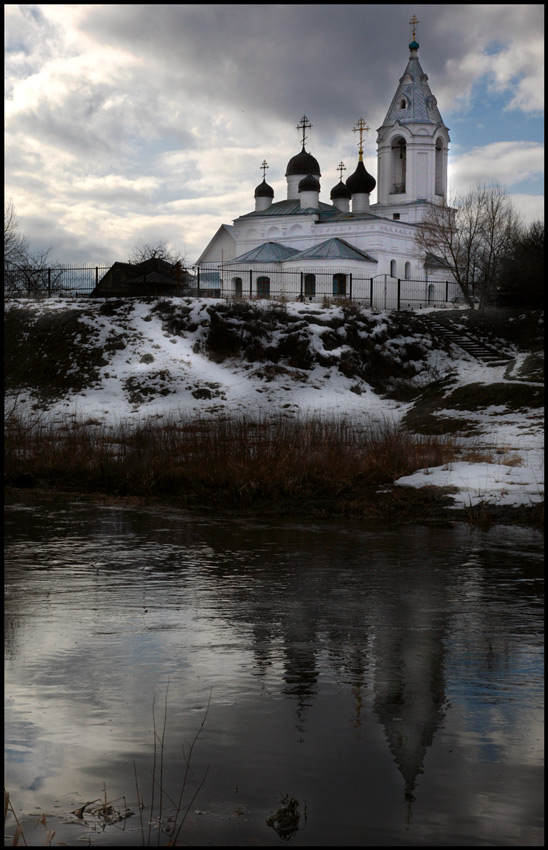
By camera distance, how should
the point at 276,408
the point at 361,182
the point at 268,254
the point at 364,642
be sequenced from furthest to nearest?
the point at 361,182 → the point at 268,254 → the point at 276,408 → the point at 364,642

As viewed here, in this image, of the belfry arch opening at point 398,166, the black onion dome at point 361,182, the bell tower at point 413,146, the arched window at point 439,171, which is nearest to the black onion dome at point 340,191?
the black onion dome at point 361,182

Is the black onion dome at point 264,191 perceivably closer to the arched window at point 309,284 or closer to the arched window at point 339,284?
the arched window at point 309,284

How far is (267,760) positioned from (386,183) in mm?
59798

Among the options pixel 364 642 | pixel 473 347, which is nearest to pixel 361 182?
pixel 473 347

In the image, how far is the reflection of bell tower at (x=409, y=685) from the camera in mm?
5141

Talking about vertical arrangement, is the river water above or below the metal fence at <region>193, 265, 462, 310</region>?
below

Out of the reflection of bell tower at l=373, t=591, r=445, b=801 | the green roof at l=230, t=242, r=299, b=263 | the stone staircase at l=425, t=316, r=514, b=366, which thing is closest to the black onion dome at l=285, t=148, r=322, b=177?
the green roof at l=230, t=242, r=299, b=263

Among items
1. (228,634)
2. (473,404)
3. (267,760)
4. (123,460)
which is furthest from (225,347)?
(267,760)

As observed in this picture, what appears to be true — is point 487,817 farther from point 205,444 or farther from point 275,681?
point 205,444

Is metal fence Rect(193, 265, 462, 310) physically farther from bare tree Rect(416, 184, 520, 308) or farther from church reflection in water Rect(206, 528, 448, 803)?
church reflection in water Rect(206, 528, 448, 803)

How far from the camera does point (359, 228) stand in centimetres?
5472

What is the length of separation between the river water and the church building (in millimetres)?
41041

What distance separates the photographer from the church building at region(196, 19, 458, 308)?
173 ft

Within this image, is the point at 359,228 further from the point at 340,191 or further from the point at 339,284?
the point at 340,191
